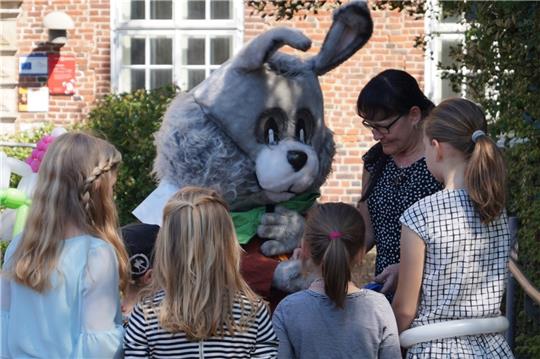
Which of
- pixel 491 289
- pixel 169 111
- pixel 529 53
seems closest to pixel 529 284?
pixel 529 53

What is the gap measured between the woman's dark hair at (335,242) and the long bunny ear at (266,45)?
112cm

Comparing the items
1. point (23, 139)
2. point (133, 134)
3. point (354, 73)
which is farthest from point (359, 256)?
point (354, 73)

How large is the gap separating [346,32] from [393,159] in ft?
2.59

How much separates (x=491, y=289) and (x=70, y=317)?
4.50 ft

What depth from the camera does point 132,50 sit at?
43.1 feet

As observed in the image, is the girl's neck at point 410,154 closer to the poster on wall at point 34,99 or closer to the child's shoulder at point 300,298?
the child's shoulder at point 300,298

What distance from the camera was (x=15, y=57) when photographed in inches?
515

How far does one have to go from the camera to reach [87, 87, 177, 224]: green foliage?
9.60m

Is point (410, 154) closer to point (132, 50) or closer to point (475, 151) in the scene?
point (475, 151)

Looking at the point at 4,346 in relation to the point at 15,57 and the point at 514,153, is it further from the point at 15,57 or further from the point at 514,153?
the point at 15,57

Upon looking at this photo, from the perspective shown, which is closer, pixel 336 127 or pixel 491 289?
pixel 491 289

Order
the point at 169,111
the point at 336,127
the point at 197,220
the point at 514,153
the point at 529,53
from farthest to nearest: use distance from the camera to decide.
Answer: the point at 336,127, the point at 514,153, the point at 169,111, the point at 529,53, the point at 197,220

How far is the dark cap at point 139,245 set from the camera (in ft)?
12.7

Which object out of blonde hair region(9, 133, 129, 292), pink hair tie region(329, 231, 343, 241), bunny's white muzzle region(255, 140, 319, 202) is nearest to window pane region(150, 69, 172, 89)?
bunny's white muzzle region(255, 140, 319, 202)
